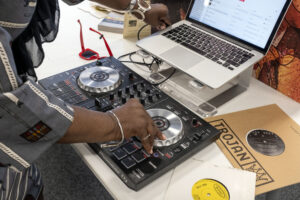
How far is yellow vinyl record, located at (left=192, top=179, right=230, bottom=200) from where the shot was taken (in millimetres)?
645

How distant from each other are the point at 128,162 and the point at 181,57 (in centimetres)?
42

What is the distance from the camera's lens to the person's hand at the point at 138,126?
682mm

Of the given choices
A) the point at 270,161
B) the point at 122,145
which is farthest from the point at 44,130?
the point at 270,161

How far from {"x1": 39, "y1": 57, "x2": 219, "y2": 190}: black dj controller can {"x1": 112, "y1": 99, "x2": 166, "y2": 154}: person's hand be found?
21 mm

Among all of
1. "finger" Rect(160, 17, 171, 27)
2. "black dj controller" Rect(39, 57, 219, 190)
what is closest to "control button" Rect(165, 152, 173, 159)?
"black dj controller" Rect(39, 57, 219, 190)

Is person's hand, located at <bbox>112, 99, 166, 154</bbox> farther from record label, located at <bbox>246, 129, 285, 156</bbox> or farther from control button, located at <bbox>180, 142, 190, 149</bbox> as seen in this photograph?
record label, located at <bbox>246, 129, 285, 156</bbox>

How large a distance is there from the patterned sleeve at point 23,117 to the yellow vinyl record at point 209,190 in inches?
12.5

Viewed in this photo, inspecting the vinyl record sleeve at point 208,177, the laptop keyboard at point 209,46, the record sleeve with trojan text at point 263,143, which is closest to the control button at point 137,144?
the vinyl record sleeve at point 208,177

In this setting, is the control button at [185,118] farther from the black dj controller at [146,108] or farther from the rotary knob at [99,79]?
the rotary knob at [99,79]

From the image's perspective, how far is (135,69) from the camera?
1070mm

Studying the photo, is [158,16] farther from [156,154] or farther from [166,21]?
[156,154]

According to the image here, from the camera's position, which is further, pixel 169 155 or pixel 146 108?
pixel 146 108

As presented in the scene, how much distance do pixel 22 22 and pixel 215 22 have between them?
630mm

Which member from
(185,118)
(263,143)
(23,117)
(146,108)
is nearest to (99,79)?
(146,108)
